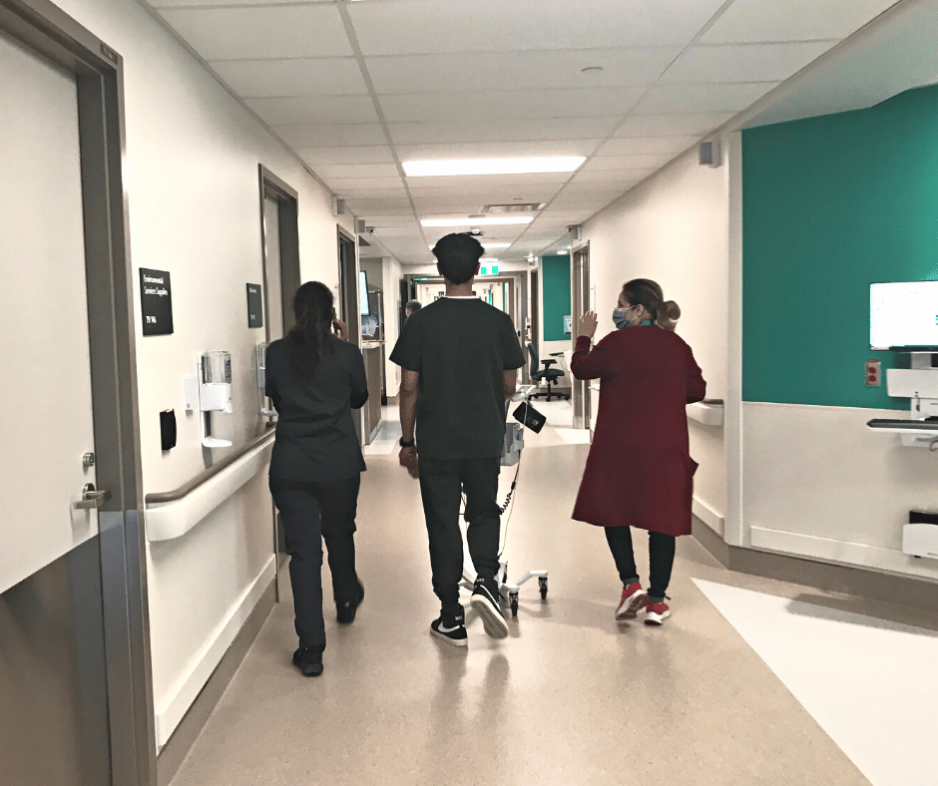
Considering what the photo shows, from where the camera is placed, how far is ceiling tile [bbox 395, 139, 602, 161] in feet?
16.3

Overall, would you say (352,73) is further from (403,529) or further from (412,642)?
(403,529)

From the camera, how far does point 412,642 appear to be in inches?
140

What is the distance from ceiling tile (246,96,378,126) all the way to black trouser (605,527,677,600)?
7.79 feet

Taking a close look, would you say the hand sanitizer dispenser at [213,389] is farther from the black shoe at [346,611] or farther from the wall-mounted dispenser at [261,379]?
the black shoe at [346,611]

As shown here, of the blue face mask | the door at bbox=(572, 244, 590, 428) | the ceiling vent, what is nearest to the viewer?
the blue face mask

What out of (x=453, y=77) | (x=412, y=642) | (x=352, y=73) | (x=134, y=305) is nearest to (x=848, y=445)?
(x=412, y=642)

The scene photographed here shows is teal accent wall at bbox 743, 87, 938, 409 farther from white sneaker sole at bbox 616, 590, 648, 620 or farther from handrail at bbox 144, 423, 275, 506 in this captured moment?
handrail at bbox 144, 423, 275, 506

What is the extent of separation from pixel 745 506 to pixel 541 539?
51.1 inches

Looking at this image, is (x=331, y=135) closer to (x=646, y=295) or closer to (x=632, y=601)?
(x=646, y=295)

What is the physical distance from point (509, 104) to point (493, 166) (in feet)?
5.64

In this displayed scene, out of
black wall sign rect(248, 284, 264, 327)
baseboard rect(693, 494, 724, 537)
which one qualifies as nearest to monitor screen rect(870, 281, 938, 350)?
baseboard rect(693, 494, 724, 537)

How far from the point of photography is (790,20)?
2982 mm

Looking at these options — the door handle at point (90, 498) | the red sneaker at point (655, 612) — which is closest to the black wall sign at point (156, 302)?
the door handle at point (90, 498)

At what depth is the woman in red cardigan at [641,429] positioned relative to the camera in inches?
137
